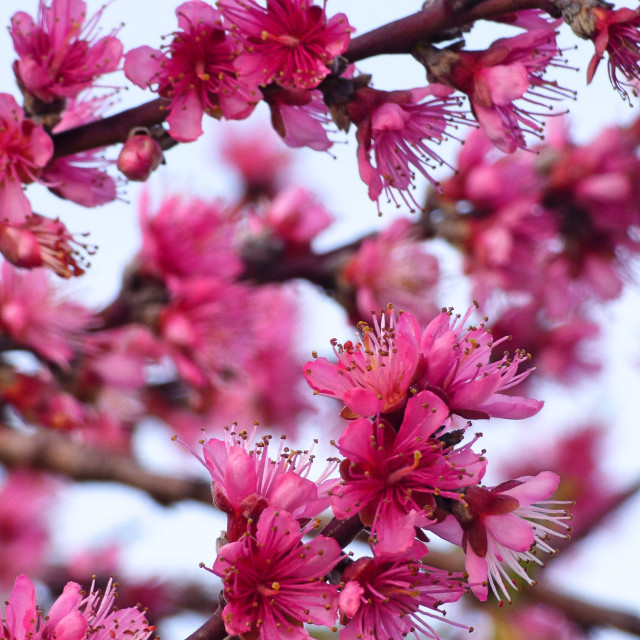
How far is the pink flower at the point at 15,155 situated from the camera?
189 cm

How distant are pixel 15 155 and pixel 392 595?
1.14 m

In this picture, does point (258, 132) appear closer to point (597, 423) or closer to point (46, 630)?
point (597, 423)

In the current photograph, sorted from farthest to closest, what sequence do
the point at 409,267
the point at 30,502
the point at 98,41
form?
the point at 30,502
the point at 409,267
the point at 98,41

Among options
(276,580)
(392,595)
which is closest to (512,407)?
(392,595)

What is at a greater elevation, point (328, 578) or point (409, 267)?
point (328, 578)

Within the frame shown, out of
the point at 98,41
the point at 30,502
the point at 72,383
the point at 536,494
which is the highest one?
the point at 98,41

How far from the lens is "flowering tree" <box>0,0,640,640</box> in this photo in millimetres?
1468

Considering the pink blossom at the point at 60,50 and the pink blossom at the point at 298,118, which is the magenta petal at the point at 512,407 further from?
the pink blossom at the point at 60,50

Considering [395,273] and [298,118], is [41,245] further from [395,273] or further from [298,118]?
[395,273]

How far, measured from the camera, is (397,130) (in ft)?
6.07

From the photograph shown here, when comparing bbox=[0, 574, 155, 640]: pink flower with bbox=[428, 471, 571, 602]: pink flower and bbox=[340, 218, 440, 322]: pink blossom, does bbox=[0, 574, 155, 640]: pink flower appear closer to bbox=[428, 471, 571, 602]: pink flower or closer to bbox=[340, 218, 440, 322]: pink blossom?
bbox=[428, 471, 571, 602]: pink flower

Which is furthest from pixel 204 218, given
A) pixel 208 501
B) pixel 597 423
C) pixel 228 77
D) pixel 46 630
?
pixel 597 423

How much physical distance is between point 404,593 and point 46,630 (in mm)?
594

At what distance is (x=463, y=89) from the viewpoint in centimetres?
180
